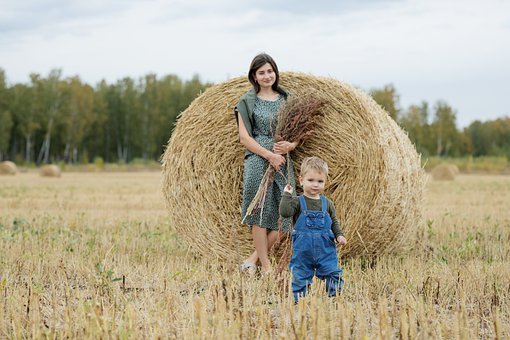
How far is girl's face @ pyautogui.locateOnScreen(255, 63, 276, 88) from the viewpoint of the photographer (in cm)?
629

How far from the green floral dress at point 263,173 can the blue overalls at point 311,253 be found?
1109 millimetres

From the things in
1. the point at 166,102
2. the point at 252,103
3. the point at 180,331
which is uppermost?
the point at 166,102

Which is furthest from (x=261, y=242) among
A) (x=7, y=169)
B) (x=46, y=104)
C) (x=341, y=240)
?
(x=46, y=104)

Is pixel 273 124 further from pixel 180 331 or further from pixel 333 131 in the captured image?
pixel 180 331

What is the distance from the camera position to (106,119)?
194ft

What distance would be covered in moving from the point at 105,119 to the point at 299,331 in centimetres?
5661

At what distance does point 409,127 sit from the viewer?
6175 cm

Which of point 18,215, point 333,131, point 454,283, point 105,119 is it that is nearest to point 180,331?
point 454,283

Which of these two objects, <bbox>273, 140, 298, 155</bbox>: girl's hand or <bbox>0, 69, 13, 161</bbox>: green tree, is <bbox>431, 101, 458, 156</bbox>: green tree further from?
<bbox>273, 140, 298, 155</bbox>: girl's hand

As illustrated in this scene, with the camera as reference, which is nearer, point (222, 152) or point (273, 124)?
point (273, 124)

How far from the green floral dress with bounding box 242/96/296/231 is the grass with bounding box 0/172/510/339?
0.55 meters

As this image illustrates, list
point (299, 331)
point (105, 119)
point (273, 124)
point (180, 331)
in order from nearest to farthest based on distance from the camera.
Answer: point (299, 331) < point (180, 331) < point (273, 124) < point (105, 119)

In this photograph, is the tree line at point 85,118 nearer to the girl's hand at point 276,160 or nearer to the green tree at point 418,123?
the green tree at point 418,123

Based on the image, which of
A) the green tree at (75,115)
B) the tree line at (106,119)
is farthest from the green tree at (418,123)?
the green tree at (75,115)
